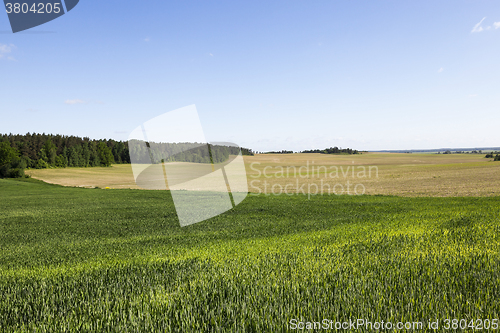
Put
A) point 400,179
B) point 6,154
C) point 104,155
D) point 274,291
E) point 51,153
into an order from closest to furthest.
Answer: point 274,291, point 400,179, point 6,154, point 51,153, point 104,155

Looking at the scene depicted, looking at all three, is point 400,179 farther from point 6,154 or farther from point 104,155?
point 104,155

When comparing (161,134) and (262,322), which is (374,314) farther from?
(161,134)

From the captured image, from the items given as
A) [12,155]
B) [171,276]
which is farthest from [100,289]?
[12,155]

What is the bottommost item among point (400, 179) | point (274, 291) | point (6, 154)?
point (400, 179)

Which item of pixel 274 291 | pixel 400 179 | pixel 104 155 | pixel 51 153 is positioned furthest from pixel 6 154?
pixel 274 291

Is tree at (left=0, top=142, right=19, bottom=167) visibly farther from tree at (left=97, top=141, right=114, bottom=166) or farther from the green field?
the green field

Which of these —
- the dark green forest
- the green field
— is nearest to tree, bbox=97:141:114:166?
the dark green forest

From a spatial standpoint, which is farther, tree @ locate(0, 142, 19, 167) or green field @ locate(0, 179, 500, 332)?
tree @ locate(0, 142, 19, 167)

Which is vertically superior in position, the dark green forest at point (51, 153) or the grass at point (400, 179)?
the dark green forest at point (51, 153)

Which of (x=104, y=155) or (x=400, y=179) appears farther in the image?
(x=104, y=155)

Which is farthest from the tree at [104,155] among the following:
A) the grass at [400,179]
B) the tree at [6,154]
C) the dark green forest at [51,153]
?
the tree at [6,154]

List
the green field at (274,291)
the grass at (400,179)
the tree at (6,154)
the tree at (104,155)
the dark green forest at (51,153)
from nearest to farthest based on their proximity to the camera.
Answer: the green field at (274,291), the grass at (400,179), the dark green forest at (51,153), the tree at (6,154), the tree at (104,155)

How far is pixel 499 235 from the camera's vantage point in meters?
5.84

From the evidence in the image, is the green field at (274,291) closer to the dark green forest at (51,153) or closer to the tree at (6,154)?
the dark green forest at (51,153)
